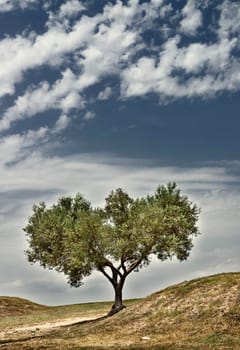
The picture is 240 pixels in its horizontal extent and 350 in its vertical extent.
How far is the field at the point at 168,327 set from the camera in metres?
36.6

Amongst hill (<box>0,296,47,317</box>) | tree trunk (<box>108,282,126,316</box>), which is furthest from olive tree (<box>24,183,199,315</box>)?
hill (<box>0,296,47,317</box>)

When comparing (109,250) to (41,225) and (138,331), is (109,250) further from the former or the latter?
(138,331)

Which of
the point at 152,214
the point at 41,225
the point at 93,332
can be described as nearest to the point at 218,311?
the point at 93,332

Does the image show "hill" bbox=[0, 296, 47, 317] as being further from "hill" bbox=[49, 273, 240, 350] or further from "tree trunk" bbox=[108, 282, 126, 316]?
"hill" bbox=[49, 273, 240, 350]

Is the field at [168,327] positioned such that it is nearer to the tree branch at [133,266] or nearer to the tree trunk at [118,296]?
the tree trunk at [118,296]

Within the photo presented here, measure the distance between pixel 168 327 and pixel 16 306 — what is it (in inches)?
2162

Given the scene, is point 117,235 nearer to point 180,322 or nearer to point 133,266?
point 133,266

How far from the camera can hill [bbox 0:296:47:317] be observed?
87525 millimetres

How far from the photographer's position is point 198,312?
45406 millimetres

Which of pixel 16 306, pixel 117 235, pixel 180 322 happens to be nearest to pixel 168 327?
pixel 180 322

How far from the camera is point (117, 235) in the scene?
61.2 m

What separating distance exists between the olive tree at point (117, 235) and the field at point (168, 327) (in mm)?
7879

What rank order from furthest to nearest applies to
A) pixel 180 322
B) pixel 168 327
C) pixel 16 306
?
1. pixel 16 306
2. pixel 180 322
3. pixel 168 327

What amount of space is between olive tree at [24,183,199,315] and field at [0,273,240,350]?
788 centimetres
